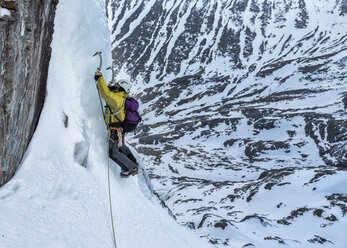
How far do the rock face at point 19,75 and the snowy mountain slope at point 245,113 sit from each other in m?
17.7

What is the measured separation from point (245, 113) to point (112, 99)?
3130 inches

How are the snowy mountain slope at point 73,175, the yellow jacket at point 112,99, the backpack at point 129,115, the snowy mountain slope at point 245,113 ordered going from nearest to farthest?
the snowy mountain slope at point 73,175, the yellow jacket at point 112,99, the backpack at point 129,115, the snowy mountain slope at point 245,113

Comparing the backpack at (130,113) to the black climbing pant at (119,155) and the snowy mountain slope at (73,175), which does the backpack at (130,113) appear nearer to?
the black climbing pant at (119,155)

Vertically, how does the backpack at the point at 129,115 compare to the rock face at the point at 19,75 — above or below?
below

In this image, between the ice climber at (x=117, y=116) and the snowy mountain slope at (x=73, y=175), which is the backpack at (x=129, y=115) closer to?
the ice climber at (x=117, y=116)

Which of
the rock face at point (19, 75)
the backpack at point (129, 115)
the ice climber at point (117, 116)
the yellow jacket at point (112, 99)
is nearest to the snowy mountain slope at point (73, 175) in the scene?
the rock face at point (19, 75)

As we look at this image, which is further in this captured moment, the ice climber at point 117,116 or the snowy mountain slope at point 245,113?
the snowy mountain slope at point 245,113

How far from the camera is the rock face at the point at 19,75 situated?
3.72 meters

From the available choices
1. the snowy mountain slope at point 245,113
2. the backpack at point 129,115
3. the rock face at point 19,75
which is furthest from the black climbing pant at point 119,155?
the snowy mountain slope at point 245,113

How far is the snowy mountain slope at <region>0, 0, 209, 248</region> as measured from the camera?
3.70 meters

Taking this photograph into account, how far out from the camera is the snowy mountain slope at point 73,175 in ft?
12.1

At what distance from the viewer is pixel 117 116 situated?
594cm

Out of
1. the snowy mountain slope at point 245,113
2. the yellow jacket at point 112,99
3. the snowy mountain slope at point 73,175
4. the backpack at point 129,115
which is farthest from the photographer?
the snowy mountain slope at point 245,113

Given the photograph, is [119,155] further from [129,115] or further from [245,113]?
[245,113]
